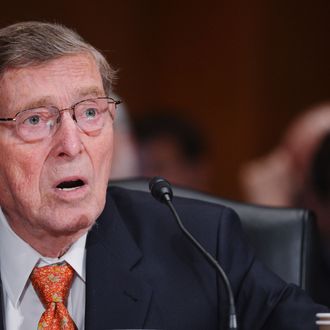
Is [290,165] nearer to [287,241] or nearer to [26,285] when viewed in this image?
[287,241]

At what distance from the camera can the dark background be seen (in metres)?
6.56

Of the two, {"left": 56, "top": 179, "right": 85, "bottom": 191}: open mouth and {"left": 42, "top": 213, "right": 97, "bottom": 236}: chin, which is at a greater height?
{"left": 56, "top": 179, "right": 85, "bottom": 191}: open mouth

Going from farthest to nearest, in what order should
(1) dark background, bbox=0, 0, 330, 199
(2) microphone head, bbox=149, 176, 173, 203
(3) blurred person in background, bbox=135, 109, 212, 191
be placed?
1. (1) dark background, bbox=0, 0, 330, 199
2. (3) blurred person in background, bbox=135, 109, 212, 191
3. (2) microphone head, bbox=149, 176, 173, 203

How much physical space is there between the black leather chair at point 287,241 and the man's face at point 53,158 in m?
0.53

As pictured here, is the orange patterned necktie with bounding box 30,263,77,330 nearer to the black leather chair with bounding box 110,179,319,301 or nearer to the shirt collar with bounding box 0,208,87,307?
the shirt collar with bounding box 0,208,87,307

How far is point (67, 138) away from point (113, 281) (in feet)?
1.25

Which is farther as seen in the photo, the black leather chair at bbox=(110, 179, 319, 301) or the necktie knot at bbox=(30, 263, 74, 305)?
the black leather chair at bbox=(110, 179, 319, 301)

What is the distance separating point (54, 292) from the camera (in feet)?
7.82

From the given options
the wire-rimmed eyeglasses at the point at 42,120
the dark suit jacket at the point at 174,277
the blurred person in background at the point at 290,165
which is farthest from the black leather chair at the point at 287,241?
the blurred person in background at the point at 290,165

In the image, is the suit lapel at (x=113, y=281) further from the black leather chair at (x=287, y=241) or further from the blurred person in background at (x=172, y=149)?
the blurred person in background at (x=172, y=149)

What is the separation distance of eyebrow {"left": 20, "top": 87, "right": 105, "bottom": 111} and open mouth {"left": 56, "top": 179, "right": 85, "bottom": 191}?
19 centimetres

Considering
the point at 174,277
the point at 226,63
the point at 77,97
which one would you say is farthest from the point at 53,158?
the point at 226,63

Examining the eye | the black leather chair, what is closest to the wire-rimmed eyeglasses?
the eye

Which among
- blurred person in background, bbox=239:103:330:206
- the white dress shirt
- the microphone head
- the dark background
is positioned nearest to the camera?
the microphone head
